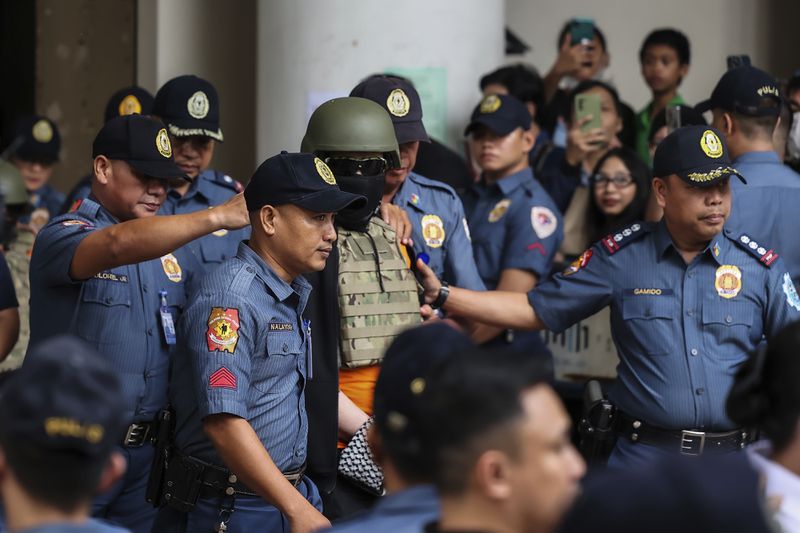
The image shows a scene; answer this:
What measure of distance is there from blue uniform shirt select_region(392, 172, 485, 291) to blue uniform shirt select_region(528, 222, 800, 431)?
1.90 feet

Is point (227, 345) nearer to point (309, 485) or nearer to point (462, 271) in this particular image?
point (309, 485)

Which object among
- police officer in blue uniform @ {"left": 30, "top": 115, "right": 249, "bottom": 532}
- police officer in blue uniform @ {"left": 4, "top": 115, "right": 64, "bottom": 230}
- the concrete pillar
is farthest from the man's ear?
police officer in blue uniform @ {"left": 4, "top": 115, "right": 64, "bottom": 230}

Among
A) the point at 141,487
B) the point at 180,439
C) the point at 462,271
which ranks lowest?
the point at 141,487

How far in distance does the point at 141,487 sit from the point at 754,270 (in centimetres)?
218

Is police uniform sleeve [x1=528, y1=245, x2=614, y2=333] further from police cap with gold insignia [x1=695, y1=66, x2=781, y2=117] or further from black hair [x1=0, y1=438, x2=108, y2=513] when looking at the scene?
black hair [x1=0, y1=438, x2=108, y2=513]

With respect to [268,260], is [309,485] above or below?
below

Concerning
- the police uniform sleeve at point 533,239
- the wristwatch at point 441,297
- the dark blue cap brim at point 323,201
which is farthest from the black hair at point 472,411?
the police uniform sleeve at point 533,239

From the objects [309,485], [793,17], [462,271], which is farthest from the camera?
[793,17]

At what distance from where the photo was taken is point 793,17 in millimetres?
8445

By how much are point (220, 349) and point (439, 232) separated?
1.54 meters

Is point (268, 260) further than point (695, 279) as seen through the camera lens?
No

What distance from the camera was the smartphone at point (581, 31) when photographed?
7109mm

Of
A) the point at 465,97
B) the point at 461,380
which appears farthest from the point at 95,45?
the point at 461,380

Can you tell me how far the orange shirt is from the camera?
14.0 ft
